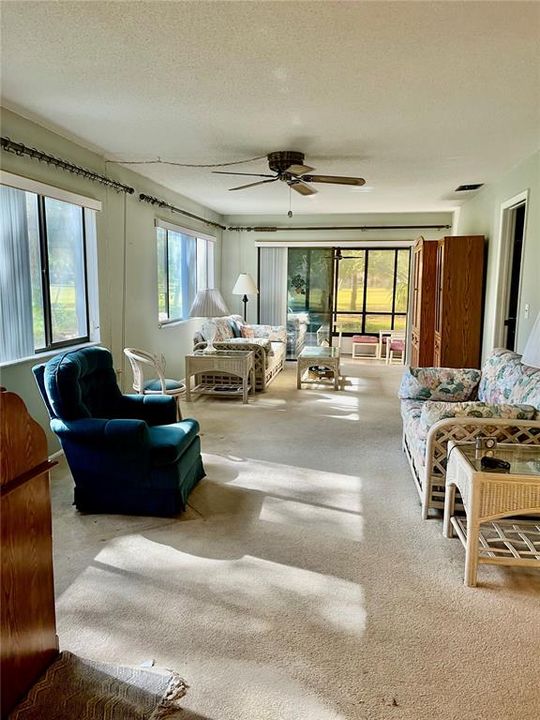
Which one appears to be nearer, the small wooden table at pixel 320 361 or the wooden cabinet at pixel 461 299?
the wooden cabinet at pixel 461 299

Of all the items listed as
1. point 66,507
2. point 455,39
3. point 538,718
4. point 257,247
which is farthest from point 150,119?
point 257,247

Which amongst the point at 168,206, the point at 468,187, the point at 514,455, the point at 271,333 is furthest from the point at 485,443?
the point at 271,333

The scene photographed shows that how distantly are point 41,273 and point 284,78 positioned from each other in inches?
91.7

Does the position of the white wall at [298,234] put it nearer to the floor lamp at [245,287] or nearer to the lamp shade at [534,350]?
the floor lamp at [245,287]

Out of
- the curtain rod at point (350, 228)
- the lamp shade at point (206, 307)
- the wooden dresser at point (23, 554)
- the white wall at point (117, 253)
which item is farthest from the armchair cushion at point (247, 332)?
the wooden dresser at point (23, 554)

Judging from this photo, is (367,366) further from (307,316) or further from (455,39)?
(455,39)

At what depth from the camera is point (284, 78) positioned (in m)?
2.68

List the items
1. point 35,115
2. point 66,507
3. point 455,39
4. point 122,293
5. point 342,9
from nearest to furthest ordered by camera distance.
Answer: point 342,9, point 455,39, point 66,507, point 35,115, point 122,293

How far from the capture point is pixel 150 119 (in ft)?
11.2

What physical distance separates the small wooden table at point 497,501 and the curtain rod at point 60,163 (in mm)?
3277

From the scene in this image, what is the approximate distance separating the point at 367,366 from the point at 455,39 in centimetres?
621

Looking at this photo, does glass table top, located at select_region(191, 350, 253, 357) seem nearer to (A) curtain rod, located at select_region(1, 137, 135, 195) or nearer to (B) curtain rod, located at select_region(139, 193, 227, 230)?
(B) curtain rod, located at select_region(139, 193, 227, 230)

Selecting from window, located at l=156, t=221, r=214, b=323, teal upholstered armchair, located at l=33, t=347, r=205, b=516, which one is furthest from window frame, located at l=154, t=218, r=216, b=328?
teal upholstered armchair, located at l=33, t=347, r=205, b=516

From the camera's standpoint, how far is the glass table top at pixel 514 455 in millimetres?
2270
